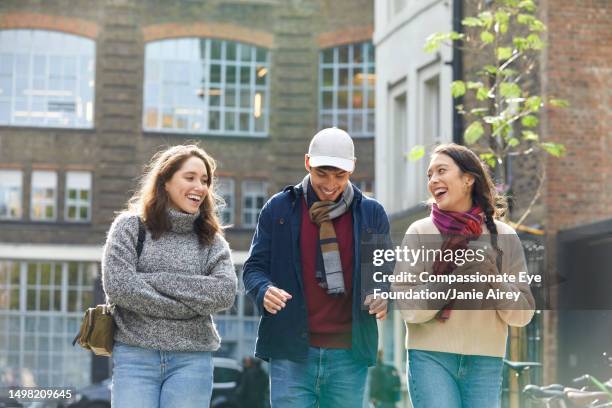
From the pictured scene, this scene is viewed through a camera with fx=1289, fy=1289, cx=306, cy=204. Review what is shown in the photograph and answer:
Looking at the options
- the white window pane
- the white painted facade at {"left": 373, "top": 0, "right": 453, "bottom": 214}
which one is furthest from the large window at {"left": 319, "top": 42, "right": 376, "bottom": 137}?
the white painted facade at {"left": 373, "top": 0, "right": 453, "bottom": 214}

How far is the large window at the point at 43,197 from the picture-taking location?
4031 centimetres

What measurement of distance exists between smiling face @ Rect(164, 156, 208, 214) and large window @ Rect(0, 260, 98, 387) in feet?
109

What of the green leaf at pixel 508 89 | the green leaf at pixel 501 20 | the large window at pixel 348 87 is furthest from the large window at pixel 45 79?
the green leaf at pixel 508 89

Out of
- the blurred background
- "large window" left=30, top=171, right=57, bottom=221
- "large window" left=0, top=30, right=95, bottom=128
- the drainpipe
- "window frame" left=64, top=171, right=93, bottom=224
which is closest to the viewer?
the drainpipe

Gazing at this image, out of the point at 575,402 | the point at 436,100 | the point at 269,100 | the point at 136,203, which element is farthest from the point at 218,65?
the point at 136,203

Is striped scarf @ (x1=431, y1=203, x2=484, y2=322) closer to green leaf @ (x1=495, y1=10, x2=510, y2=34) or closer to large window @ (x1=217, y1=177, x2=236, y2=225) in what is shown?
green leaf @ (x1=495, y1=10, x2=510, y2=34)

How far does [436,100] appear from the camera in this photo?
83.9 ft

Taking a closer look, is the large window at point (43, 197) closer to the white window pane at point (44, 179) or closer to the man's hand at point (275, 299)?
the white window pane at point (44, 179)

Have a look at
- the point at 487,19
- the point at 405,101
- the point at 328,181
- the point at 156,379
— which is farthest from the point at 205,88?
the point at 156,379

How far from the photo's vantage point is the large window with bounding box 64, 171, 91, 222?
40.5m

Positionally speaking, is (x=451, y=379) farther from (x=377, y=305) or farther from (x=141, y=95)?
(x=141, y=95)

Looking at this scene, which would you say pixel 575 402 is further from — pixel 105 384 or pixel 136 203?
pixel 105 384

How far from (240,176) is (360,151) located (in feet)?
12.9

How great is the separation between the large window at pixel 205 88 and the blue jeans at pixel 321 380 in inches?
1396
